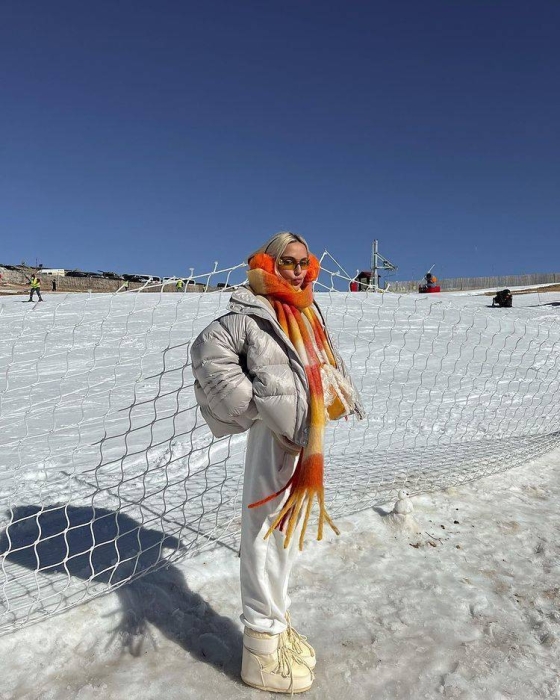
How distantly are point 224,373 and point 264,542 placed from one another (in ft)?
1.87

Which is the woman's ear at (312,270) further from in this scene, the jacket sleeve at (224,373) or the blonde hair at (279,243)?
the jacket sleeve at (224,373)

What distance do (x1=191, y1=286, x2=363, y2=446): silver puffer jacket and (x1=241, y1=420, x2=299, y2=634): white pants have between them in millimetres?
104

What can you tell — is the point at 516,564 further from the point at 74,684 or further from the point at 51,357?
the point at 51,357

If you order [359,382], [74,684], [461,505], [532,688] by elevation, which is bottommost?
[74,684]

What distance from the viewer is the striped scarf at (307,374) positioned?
153 centimetres

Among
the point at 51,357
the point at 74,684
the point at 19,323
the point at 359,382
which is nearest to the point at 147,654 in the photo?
the point at 74,684

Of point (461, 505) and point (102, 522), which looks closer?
point (102, 522)

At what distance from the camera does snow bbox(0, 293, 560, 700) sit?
1730 millimetres

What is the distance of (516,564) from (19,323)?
1065cm

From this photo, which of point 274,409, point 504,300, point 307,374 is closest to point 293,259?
point 307,374

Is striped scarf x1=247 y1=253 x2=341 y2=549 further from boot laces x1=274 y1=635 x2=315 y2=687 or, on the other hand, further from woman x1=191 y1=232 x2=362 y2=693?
boot laces x1=274 y1=635 x2=315 y2=687

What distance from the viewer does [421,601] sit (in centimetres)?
220

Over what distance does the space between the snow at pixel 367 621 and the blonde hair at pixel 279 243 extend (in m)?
1.38

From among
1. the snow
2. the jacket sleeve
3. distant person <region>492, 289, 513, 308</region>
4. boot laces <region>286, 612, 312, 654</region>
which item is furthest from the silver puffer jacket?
distant person <region>492, 289, 513, 308</region>
